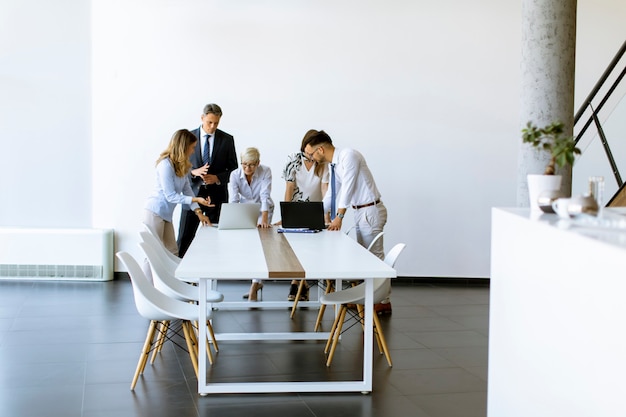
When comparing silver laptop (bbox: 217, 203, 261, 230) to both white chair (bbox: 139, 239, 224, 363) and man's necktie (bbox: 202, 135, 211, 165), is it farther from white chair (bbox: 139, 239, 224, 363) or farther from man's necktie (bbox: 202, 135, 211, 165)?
man's necktie (bbox: 202, 135, 211, 165)

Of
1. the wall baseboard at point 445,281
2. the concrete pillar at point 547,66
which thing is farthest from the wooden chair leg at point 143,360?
the wall baseboard at point 445,281

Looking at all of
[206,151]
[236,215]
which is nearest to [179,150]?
[236,215]

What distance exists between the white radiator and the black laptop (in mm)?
2988

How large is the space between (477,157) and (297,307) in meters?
3.11

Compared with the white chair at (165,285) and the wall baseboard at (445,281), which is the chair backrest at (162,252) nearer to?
the white chair at (165,285)

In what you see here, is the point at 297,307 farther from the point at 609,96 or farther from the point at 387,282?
the point at 609,96

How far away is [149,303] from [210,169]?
Result: 3399 mm

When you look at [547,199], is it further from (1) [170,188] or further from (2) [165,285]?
(1) [170,188]

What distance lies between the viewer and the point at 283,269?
4.76 m

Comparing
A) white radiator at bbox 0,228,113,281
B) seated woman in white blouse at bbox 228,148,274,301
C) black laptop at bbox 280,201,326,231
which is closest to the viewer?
black laptop at bbox 280,201,326,231

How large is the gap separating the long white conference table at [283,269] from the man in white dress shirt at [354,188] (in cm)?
111

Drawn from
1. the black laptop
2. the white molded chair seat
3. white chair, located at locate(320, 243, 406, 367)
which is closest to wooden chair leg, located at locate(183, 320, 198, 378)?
the white molded chair seat

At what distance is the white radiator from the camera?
9.09 metres

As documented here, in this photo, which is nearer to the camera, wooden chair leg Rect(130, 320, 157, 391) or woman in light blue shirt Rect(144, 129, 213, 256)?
wooden chair leg Rect(130, 320, 157, 391)
